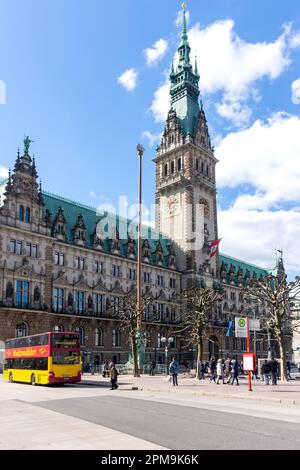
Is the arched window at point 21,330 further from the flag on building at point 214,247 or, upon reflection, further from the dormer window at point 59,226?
the flag on building at point 214,247

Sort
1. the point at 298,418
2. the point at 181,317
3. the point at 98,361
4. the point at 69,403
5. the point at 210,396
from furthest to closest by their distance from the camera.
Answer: the point at 181,317 < the point at 98,361 < the point at 210,396 < the point at 69,403 < the point at 298,418

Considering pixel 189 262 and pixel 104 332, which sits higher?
pixel 189 262

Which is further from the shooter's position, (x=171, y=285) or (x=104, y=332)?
(x=171, y=285)

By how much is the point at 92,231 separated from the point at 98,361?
20047 mm

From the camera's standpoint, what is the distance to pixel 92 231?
7481 cm

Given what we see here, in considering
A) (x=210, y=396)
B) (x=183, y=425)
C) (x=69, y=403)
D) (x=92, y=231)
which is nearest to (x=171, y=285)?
(x=92, y=231)

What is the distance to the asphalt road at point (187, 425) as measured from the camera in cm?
1252

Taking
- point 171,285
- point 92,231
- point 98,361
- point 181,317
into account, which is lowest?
point 98,361

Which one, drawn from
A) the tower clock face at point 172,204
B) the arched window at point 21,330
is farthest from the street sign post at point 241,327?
the tower clock face at point 172,204

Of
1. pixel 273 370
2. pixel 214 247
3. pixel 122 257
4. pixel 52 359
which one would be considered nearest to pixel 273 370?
pixel 273 370

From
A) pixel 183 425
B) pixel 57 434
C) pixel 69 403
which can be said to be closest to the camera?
pixel 57 434

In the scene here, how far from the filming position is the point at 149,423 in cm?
1620

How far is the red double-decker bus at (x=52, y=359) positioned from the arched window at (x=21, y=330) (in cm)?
1873

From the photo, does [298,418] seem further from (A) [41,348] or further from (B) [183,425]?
(A) [41,348]
